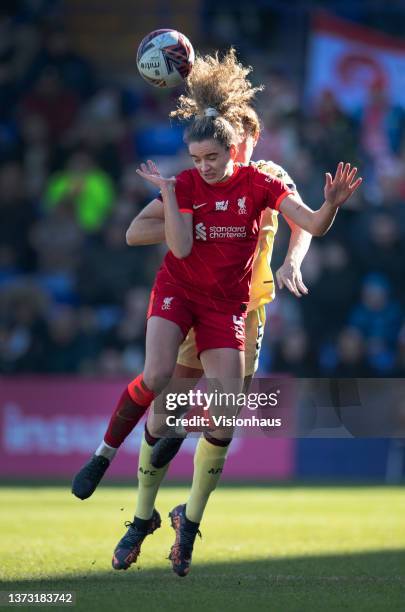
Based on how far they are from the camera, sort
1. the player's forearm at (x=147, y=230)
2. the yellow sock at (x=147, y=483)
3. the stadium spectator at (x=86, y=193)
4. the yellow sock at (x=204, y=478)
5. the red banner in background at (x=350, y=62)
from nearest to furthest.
Answer: the player's forearm at (x=147, y=230) → the yellow sock at (x=204, y=478) → the yellow sock at (x=147, y=483) → the stadium spectator at (x=86, y=193) → the red banner in background at (x=350, y=62)

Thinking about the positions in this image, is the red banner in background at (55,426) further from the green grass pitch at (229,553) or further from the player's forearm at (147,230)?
the player's forearm at (147,230)

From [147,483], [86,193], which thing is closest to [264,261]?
[147,483]

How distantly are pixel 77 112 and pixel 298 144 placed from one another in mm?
3270

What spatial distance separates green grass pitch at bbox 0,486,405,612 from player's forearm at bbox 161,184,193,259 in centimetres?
187

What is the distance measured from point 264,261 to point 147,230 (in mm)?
884

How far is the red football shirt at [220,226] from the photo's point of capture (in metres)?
6.95

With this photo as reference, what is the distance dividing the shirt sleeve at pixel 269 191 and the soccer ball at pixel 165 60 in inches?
35.9

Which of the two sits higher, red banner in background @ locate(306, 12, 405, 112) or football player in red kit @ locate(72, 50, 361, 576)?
red banner in background @ locate(306, 12, 405, 112)

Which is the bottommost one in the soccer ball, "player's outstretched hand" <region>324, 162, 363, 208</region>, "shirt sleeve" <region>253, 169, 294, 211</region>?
"shirt sleeve" <region>253, 169, 294, 211</region>

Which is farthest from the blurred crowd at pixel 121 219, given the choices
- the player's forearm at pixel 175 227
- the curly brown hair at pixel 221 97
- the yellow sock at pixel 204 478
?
the player's forearm at pixel 175 227

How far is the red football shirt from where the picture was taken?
22.8 feet

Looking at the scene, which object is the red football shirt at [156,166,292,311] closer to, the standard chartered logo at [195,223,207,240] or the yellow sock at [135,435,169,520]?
the standard chartered logo at [195,223,207,240]

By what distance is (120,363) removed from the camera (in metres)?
14.9

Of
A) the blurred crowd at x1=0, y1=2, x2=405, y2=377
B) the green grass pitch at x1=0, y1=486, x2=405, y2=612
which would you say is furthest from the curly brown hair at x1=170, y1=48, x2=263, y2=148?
the blurred crowd at x1=0, y1=2, x2=405, y2=377
